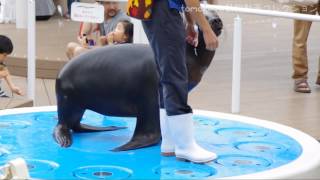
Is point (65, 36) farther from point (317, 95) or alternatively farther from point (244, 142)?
point (244, 142)

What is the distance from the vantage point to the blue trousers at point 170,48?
4738 millimetres

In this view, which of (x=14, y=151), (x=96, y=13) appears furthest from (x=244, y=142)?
(x=96, y=13)

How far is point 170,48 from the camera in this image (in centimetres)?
473

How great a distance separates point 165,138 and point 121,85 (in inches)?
18.7

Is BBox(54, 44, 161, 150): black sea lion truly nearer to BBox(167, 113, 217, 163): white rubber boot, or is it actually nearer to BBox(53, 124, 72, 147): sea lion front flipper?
BBox(53, 124, 72, 147): sea lion front flipper

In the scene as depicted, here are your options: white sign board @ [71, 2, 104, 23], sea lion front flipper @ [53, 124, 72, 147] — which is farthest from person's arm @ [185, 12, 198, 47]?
white sign board @ [71, 2, 104, 23]

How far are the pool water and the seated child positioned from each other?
168 cm

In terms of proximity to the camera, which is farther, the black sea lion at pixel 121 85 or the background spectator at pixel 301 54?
the background spectator at pixel 301 54

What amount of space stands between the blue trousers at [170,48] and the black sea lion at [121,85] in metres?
0.41

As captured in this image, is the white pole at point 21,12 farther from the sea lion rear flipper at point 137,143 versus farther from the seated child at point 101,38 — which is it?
the sea lion rear flipper at point 137,143

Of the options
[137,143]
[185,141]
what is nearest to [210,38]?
[185,141]

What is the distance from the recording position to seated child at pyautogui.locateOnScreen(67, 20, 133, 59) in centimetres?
782

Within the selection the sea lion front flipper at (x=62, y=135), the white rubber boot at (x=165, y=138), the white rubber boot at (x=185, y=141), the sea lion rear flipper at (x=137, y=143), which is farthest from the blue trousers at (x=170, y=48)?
the sea lion front flipper at (x=62, y=135)

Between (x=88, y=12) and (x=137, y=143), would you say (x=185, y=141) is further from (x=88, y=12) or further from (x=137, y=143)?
(x=88, y=12)
